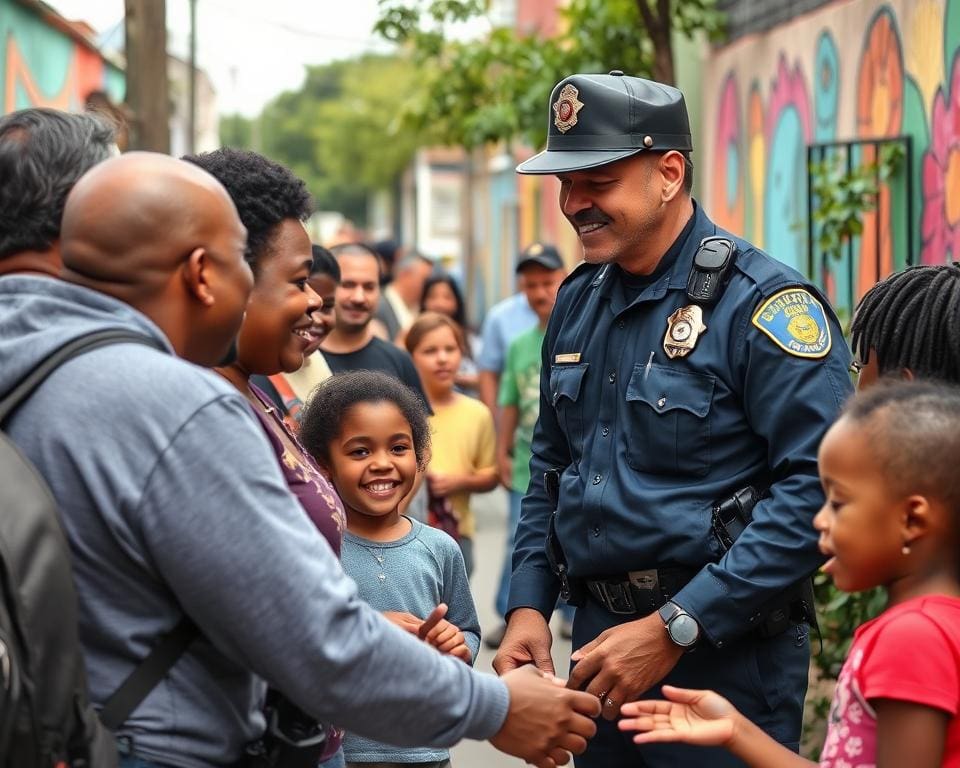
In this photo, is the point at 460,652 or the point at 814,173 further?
the point at 814,173

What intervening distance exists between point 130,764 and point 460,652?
128cm

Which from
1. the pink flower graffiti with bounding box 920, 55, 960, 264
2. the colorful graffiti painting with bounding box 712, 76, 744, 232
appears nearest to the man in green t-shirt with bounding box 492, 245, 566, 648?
the pink flower graffiti with bounding box 920, 55, 960, 264

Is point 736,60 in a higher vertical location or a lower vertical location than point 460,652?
higher

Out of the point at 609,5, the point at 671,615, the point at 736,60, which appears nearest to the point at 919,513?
the point at 671,615

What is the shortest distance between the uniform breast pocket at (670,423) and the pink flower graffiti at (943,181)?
134 inches

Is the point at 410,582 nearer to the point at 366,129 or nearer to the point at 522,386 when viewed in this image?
the point at 522,386

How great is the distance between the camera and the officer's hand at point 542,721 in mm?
2771

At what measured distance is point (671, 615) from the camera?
3277 mm

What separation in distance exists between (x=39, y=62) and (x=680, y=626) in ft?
31.9

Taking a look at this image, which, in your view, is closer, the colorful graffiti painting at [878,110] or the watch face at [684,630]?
the watch face at [684,630]

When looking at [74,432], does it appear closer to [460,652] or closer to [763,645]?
[460,652]

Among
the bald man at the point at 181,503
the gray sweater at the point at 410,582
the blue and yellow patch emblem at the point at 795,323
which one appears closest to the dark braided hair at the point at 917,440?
the blue and yellow patch emblem at the point at 795,323

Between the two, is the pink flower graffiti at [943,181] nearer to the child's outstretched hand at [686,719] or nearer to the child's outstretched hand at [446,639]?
the child's outstretched hand at [446,639]

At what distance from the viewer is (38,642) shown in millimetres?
2125
